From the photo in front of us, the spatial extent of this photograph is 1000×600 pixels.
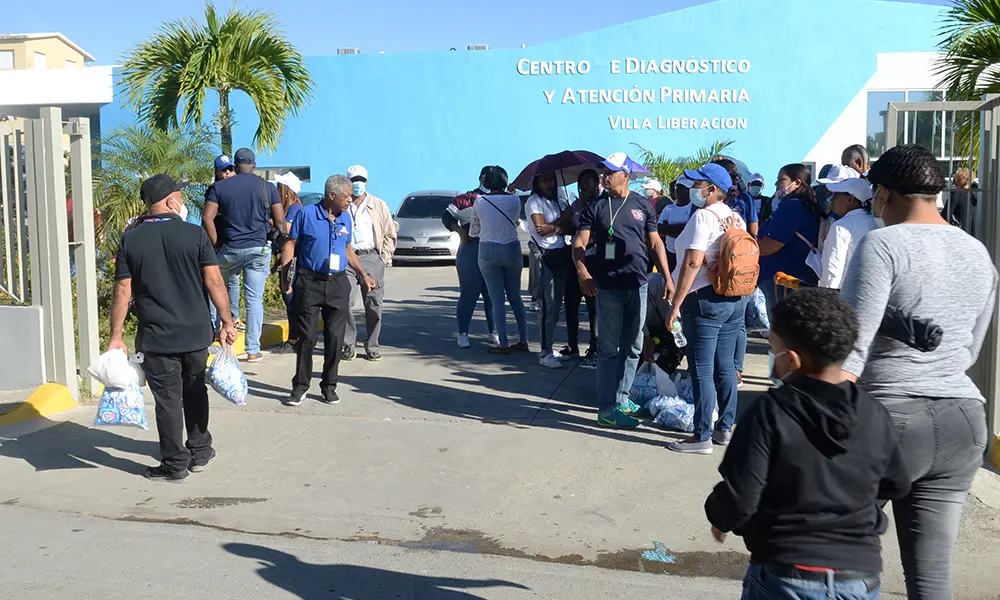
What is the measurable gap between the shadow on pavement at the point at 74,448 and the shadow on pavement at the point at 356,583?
2.02 metres

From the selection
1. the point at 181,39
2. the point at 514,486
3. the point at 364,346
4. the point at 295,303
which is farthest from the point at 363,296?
the point at 181,39

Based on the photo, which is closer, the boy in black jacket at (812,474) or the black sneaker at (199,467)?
the boy in black jacket at (812,474)

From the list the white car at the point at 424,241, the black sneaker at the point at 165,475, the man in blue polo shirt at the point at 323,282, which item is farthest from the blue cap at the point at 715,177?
the white car at the point at 424,241

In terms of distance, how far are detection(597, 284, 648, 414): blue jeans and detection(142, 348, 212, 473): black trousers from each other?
2693 millimetres

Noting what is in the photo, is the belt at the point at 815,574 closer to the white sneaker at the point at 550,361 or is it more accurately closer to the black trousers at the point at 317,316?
the black trousers at the point at 317,316

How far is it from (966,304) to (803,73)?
21015mm

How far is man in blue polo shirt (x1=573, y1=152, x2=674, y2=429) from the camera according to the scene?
7016mm

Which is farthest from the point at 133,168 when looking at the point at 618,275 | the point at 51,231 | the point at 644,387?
the point at 644,387

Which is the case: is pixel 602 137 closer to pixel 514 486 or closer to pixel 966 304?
pixel 514 486

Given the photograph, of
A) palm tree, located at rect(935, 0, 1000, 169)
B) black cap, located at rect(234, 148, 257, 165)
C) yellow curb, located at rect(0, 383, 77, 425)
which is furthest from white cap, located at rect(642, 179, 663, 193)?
yellow curb, located at rect(0, 383, 77, 425)

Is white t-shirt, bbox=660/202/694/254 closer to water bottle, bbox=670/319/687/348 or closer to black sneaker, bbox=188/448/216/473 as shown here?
water bottle, bbox=670/319/687/348

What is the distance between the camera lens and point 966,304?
3262 mm

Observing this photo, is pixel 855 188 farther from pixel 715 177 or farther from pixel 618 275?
pixel 618 275

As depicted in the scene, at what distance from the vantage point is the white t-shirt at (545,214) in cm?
928
